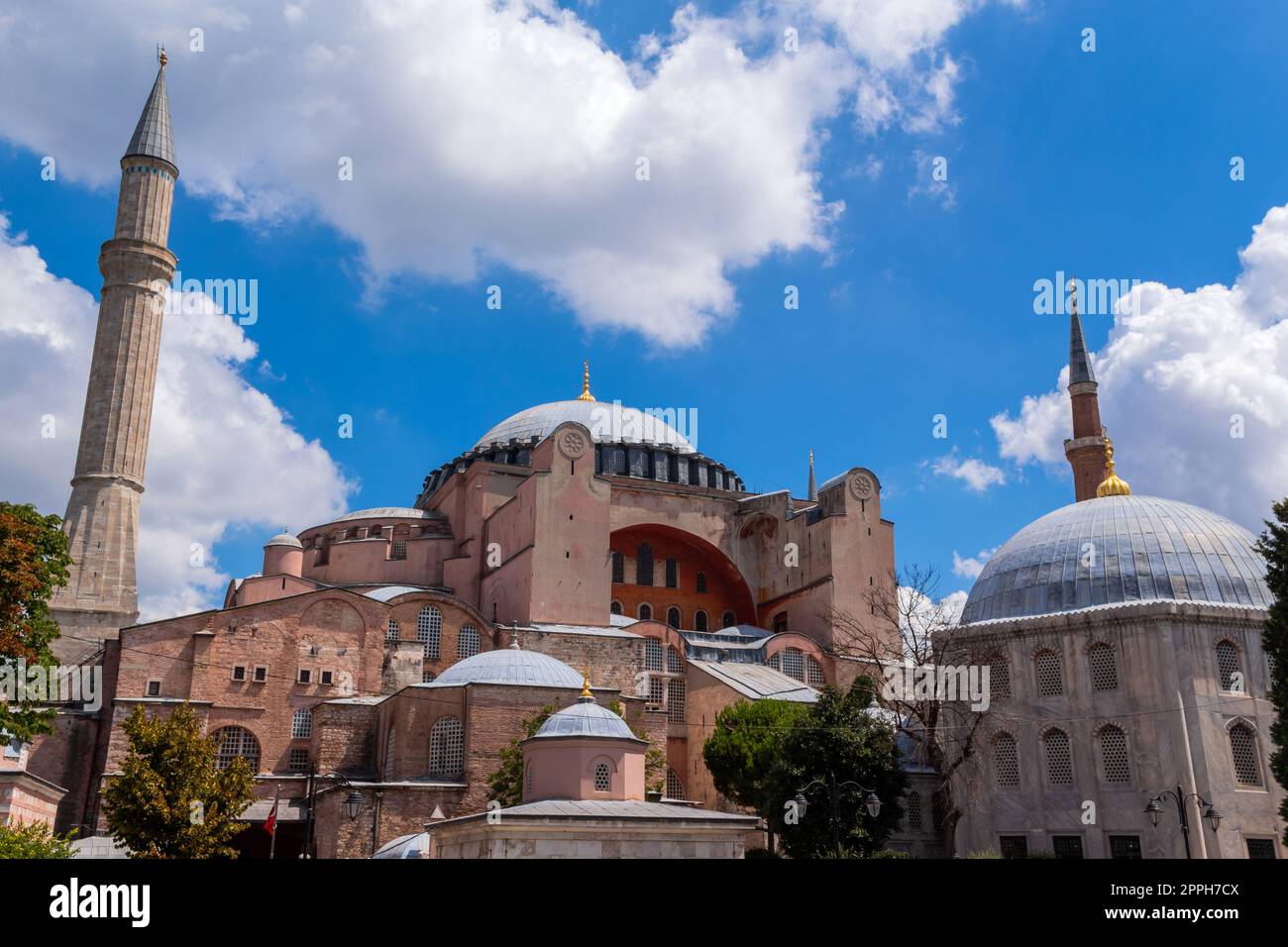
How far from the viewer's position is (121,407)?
3650 cm

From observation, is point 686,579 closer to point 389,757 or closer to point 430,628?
point 430,628

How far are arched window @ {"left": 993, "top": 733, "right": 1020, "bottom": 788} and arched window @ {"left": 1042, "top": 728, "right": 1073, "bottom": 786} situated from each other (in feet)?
2.41

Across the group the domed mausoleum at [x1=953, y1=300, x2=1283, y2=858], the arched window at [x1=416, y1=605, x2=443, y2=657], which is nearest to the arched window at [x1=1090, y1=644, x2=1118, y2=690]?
the domed mausoleum at [x1=953, y1=300, x2=1283, y2=858]

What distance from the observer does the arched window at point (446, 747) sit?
28.9 m

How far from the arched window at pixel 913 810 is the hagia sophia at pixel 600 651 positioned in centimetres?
7

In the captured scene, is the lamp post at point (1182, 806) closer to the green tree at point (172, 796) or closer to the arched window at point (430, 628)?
the green tree at point (172, 796)

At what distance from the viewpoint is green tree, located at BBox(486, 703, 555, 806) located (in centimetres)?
2586

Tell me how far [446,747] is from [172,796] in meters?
8.04

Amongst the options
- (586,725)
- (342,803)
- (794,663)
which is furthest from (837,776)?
(794,663)

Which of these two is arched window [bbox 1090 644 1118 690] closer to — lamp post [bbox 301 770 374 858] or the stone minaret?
lamp post [bbox 301 770 374 858]

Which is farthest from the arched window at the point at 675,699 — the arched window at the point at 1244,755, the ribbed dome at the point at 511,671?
the arched window at the point at 1244,755

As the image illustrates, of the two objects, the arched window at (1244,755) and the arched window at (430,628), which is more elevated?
the arched window at (430,628)
